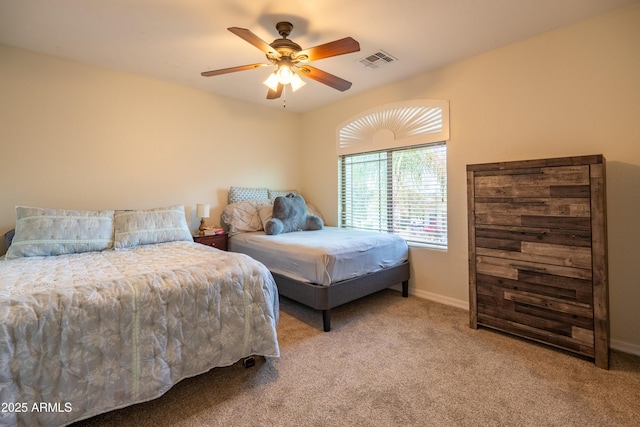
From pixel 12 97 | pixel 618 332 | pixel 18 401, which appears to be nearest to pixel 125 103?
pixel 12 97

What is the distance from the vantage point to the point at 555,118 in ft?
7.80

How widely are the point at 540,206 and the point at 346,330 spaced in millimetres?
1795

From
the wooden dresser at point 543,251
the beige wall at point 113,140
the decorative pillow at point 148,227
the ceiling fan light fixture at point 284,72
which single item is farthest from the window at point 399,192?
the decorative pillow at point 148,227

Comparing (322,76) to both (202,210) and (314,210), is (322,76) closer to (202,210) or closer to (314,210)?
(202,210)

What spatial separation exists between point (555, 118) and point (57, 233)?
413 cm

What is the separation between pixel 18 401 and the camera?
1188 millimetres

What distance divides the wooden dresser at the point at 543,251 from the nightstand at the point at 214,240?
8.98 feet

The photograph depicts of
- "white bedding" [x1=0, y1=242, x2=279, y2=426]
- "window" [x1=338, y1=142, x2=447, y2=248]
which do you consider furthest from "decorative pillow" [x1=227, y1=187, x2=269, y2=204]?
"white bedding" [x1=0, y1=242, x2=279, y2=426]

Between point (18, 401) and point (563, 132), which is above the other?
point (563, 132)

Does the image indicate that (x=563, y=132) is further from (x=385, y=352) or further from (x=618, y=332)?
(x=385, y=352)

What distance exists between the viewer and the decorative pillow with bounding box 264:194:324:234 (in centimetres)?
338

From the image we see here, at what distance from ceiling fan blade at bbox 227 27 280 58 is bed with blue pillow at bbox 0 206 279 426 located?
145 centimetres

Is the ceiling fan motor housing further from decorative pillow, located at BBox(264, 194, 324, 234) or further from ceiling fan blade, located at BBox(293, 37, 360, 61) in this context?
decorative pillow, located at BBox(264, 194, 324, 234)

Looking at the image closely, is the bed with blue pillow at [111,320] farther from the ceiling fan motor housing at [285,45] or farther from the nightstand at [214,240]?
the ceiling fan motor housing at [285,45]
